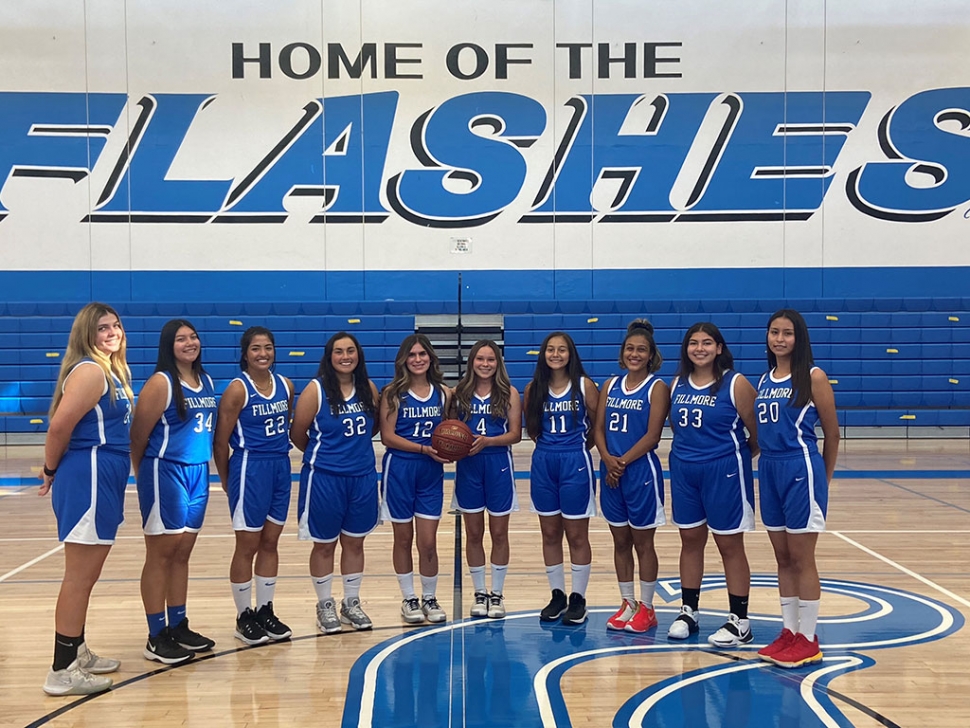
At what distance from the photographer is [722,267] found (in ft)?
39.1

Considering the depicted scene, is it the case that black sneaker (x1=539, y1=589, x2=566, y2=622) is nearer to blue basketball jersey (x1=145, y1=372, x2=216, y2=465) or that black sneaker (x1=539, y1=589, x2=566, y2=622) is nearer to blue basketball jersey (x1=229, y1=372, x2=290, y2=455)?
blue basketball jersey (x1=229, y1=372, x2=290, y2=455)

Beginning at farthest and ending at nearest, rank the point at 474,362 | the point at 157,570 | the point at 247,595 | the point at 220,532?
the point at 220,532
the point at 474,362
the point at 247,595
the point at 157,570

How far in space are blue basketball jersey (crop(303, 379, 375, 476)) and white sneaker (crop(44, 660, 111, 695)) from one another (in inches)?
47.4

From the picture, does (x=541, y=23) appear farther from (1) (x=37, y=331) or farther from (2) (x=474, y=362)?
(2) (x=474, y=362)

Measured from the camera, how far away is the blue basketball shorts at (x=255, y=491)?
3809 millimetres

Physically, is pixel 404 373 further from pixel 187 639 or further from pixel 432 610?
pixel 187 639

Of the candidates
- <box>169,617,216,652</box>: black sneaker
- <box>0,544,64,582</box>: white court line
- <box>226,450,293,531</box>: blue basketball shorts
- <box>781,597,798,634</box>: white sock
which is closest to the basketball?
<box>226,450,293,531</box>: blue basketball shorts

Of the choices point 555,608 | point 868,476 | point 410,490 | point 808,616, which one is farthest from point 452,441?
point 868,476

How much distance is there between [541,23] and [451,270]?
3.41m

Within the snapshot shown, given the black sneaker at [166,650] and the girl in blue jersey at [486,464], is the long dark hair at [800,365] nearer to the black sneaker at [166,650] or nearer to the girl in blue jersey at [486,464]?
the girl in blue jersey at [486,464]

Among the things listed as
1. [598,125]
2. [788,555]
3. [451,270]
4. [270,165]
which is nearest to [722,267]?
[598,125]

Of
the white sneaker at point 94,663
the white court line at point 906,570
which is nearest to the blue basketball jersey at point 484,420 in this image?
the white sneaker at point 94,663

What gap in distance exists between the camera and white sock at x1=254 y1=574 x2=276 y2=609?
393 centimetres

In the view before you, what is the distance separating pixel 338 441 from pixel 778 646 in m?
2.02
